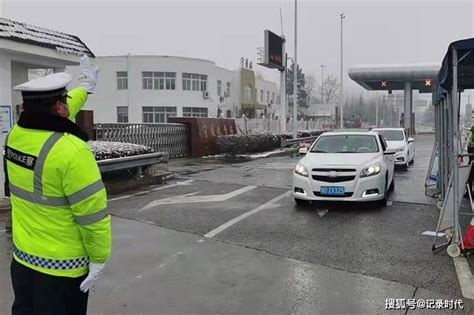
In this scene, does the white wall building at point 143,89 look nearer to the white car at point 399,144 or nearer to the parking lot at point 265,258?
the white car at point 399,144

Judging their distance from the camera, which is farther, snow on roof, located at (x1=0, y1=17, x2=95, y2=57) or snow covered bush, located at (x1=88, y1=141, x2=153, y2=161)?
snow covered bush, located at (x1=88, y1=141, x2=153, y2=161)

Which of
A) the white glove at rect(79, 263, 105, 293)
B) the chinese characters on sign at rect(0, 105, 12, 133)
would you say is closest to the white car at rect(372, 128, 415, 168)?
the chinese characters on sign at rect(0, 105, 12, 133)

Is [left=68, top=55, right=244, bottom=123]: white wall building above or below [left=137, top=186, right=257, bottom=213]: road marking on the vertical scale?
above

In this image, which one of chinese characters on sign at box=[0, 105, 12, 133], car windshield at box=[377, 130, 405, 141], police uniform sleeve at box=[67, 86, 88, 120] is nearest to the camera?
police uniform sleeve at box=[67, 86, 88, 120]

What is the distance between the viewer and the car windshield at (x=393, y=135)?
17.2 m

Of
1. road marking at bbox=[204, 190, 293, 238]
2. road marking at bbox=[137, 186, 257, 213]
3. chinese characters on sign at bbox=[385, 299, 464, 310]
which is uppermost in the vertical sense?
road marking at bbox=[137, 186, 257, 213]

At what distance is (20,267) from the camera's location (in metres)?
2.81

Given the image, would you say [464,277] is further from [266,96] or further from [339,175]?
[266,96]

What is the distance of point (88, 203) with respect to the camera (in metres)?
2.62

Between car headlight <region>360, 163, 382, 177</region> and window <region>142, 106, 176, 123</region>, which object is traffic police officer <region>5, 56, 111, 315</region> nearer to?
car headlight <region>360, 163, 382, 177</region>

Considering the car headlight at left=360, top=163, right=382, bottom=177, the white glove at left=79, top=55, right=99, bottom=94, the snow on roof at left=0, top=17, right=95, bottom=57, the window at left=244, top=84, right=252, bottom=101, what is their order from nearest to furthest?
the white glove at left=79, top=55, right=99, bottom=94 → the car headlight at left=360, top=163, right=382, bottom=177 → the snow on roof at left=0, top=17, right=95, bottom=57 → the window at left=244, top=84, right=252, bottom=101

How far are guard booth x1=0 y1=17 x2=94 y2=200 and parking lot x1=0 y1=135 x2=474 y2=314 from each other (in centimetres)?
295

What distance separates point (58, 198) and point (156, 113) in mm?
49663

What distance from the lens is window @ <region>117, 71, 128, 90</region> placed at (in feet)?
167
